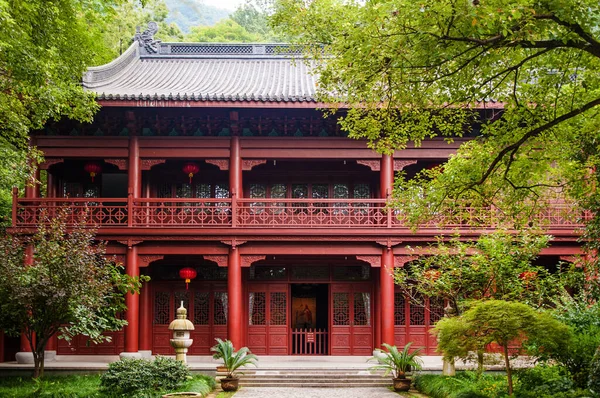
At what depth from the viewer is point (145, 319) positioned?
17359 mm

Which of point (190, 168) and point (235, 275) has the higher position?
point (190, 168)

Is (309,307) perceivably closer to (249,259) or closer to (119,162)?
(249,259)

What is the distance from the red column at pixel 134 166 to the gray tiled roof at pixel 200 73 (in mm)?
1227

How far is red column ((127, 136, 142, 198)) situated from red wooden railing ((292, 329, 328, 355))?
5.22 m

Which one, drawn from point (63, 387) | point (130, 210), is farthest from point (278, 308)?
point (63, 387)

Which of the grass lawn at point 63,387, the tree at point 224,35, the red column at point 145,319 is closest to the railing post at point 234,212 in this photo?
the red column at point 145,319

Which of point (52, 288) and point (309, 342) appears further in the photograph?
point (309, 342)

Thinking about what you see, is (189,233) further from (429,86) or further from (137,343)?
(429,86)

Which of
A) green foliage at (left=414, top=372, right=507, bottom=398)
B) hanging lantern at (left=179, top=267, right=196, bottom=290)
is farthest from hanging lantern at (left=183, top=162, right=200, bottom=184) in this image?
green foliage at (left=414, top=372, right=507, bottom=398)

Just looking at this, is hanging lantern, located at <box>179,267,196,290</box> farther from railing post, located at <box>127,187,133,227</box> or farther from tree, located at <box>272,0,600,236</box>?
tree, located at <box>272,0,600,236</box>

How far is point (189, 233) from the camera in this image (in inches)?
631

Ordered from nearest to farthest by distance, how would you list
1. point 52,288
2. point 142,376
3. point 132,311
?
1. point 52,288
2. point 142,376
3. point 132,311

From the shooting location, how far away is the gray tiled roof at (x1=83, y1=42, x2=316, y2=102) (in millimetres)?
18078

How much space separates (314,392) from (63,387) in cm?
453
